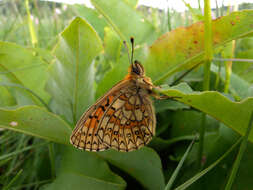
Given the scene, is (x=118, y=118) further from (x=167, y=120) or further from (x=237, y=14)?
(x=237, y=14)

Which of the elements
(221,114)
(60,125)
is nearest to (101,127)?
(60,125)

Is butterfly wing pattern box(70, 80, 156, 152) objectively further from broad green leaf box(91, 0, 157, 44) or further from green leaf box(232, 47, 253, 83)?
green leaf box(232, 47, 253, 83)

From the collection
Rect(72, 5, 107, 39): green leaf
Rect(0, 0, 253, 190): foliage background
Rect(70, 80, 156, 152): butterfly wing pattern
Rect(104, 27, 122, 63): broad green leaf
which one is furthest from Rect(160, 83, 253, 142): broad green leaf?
Rect(72, 5, 107, 39): green leaf

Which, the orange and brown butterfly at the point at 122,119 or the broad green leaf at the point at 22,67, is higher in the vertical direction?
the broad green leaf at the point at 22,67

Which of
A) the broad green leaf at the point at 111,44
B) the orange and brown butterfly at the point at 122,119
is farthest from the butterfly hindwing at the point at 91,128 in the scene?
the broad green leaf at the point at 111,44

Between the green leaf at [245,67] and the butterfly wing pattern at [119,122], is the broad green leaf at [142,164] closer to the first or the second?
the butterfly wing pattern at [119,122]
